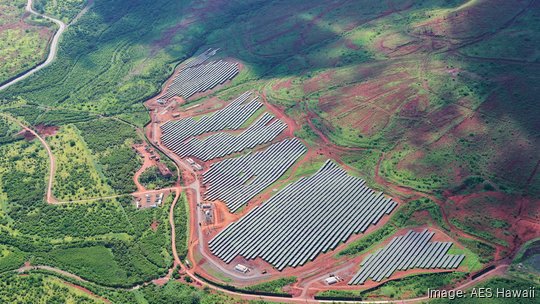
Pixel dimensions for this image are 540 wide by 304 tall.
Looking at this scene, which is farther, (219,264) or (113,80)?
(113,80)

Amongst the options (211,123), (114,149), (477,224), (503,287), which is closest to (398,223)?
(477,224)

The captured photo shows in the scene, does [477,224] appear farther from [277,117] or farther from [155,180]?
[155,180]

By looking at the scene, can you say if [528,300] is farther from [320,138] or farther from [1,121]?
[1,121]

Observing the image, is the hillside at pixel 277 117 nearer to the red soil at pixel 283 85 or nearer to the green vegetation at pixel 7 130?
the red soil at pixel 283 85

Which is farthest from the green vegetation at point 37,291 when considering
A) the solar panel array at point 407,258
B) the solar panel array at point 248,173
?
the solar panel array at point 407,258

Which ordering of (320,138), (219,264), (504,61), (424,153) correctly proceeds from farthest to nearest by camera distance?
(504,61), (320,138), (424,153), (219,264)

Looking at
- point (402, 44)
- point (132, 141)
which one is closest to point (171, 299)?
point (132, 141)

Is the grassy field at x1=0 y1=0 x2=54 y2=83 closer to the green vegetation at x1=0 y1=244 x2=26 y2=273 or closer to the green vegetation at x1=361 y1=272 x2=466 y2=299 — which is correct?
the green vegetation at x1=0 y1=244 x2=26 y2=273
